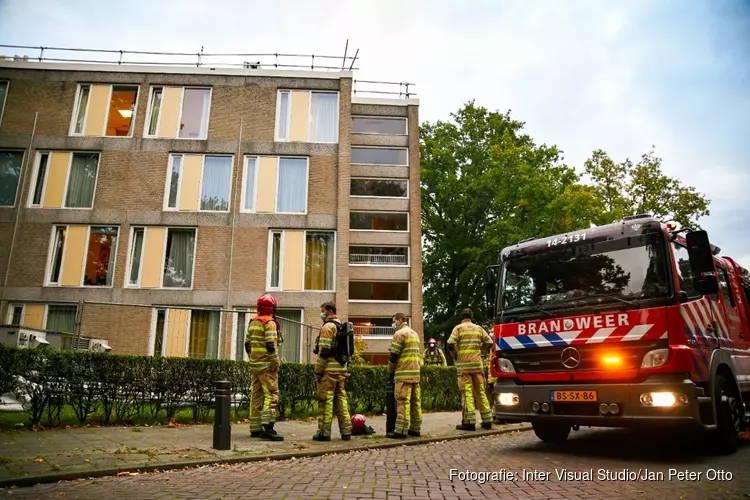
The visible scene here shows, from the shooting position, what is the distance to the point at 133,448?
640 cm

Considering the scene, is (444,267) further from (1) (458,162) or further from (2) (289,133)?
(2) (289,133)

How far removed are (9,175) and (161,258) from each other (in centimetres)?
765

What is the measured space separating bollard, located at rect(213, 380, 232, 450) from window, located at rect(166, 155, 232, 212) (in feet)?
52.7

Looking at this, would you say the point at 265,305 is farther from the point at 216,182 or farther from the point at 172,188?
the point at 172,188

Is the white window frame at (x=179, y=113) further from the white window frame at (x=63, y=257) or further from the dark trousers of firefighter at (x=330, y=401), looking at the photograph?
the dark trousers of firefighter at (x=330, y=401)

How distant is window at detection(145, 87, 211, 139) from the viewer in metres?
22.5

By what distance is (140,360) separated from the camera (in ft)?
28.4

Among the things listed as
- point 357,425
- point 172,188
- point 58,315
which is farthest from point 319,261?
point 357,425

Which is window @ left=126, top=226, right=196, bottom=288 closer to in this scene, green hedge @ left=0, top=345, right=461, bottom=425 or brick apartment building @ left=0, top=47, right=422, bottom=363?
brick apartment building @ left=0, top=47, right=422, bottom=363

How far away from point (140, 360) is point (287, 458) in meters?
3.82

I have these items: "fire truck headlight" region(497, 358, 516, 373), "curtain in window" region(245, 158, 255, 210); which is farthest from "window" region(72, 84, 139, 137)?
"fire truck headlight" region(497, 358, 516, 373)

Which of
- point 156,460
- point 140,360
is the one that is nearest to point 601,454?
point 156,460

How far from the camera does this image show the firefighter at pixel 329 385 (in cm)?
746

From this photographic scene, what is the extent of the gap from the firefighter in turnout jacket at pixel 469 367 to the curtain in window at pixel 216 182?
1513 cm
